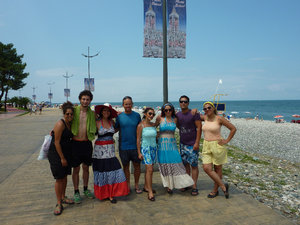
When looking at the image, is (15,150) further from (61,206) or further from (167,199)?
(167,199)

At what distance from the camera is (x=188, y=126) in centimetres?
406

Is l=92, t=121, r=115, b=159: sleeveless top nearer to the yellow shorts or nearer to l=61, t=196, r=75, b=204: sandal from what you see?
l=61, t=196, r=75, b=204: sandal

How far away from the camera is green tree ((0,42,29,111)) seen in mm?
35969

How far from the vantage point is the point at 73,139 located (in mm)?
3680

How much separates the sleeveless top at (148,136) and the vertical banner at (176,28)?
111 inches

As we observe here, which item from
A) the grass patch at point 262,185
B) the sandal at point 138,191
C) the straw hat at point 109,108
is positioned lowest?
the grass patch at point 262,185

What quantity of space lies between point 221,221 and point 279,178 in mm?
3774

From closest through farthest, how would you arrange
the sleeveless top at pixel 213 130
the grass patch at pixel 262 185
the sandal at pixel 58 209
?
the sandal at pixel 58 209
the sleeveless top at pixel 213 130
the grass patch at pixel 262 185

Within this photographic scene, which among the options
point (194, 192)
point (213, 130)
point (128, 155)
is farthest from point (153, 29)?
point (194, 192)

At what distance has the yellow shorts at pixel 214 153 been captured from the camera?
3.85 meters

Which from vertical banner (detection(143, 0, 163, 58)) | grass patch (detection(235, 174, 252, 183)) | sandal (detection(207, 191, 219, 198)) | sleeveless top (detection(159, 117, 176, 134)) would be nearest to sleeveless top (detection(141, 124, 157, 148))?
sleeveless top (detection(159, 117, 176, 134))

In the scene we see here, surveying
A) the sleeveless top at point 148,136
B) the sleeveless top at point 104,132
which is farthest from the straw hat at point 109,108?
the sleeveless top at point 148,136

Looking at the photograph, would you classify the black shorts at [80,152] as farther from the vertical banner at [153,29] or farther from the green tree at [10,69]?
the green tree at [10,69]

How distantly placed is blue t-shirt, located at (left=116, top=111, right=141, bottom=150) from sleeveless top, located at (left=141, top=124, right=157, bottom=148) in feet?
0.57
